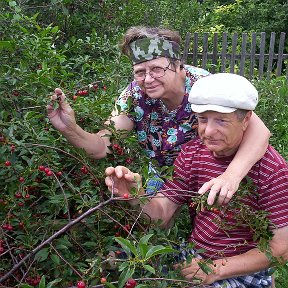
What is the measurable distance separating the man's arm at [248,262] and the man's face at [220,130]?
0.36 metres

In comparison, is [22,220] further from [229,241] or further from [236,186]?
[229,241]

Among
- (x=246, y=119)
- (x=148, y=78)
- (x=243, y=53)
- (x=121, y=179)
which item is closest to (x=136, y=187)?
(x=121, y=179)

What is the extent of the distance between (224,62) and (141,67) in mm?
6560

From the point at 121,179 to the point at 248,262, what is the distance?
597mm

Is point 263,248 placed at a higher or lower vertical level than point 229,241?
higher

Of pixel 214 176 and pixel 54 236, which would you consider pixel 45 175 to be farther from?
pixel 214 176

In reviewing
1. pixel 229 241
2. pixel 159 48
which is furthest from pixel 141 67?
pixel 229 241

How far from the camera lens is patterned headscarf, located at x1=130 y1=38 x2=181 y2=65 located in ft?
8.32

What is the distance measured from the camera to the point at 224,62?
8.95 meters

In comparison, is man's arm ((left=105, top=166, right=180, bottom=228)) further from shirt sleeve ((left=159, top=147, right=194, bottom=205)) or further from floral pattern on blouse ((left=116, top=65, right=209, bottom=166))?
floral pattern on blouse ((left=116, top=65, right=209, bottom=166))

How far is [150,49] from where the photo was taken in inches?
99.9

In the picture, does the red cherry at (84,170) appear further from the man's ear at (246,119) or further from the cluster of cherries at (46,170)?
the man's ear at (246,119)

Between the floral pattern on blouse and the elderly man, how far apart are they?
1.33ft

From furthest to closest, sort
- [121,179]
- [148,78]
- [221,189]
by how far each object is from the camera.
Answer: [148,78] < [121,179] < [221,189]
